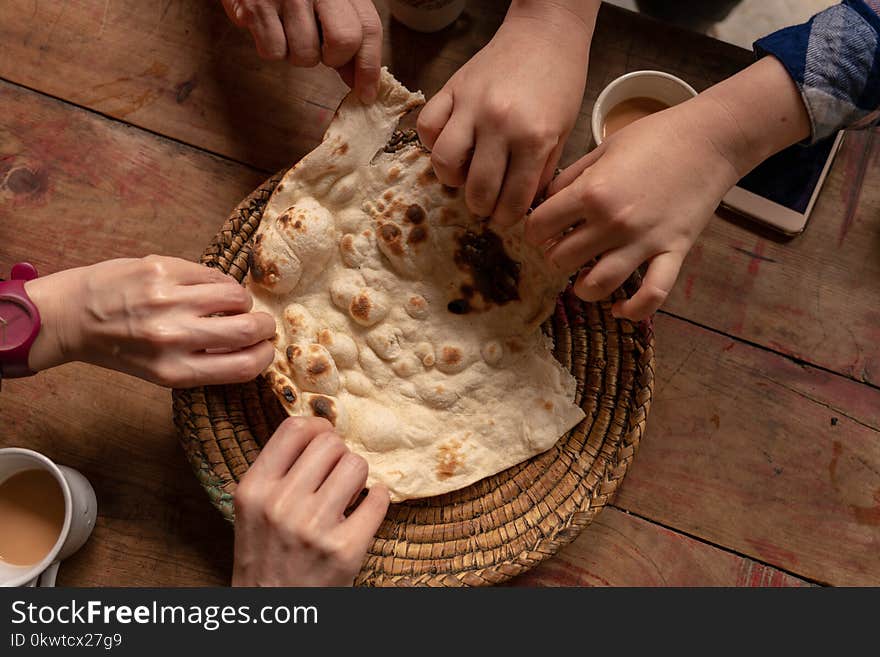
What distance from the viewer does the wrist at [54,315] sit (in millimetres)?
748

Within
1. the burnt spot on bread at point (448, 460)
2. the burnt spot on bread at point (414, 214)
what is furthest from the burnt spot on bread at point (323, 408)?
the burnt spot on bread at point (414, 214)

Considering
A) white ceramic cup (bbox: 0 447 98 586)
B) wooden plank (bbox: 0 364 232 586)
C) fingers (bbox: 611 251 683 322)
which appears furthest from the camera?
wooden plank (bbox: 0 364 232 586)

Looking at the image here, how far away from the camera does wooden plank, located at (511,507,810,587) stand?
92cm

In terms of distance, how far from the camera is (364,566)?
2.55ft

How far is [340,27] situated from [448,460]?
503 mm

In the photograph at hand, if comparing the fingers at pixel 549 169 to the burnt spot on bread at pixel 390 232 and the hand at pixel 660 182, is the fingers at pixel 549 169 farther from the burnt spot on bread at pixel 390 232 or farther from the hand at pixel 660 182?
the burnt spot on bread at pixel 390 232

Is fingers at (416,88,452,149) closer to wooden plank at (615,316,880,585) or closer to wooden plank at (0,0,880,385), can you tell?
wooden plank at (0,0,880,385)

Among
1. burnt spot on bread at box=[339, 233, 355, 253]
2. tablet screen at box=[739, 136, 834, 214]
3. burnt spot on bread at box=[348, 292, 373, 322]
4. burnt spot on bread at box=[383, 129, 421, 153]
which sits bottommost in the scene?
burnt spot on bread at box=[348, 292, 373, 322]

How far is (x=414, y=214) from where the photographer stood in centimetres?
81

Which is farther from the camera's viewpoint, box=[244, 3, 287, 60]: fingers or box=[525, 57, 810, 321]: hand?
box=[244, 3, 287, 60]: fingers

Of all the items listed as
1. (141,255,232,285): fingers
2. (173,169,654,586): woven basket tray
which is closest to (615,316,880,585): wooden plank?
(173,169,654,586): woven basket tray

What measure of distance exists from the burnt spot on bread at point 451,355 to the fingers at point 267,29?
15.9 inches

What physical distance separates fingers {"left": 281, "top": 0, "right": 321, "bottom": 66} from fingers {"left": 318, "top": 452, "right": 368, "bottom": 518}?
464 millimetres

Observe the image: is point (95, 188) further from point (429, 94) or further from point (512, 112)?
point (512, 112)
